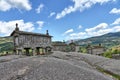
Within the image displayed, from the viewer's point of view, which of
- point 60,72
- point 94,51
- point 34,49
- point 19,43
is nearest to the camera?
point 60,72

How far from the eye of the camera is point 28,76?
45.4ft

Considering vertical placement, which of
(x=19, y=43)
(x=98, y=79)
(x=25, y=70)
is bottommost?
(x=98, y=79)

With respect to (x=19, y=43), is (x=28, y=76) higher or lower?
lower

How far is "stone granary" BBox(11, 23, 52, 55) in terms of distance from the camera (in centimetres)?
3778

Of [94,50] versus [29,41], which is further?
[94,50]

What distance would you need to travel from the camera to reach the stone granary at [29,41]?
37.8 meters

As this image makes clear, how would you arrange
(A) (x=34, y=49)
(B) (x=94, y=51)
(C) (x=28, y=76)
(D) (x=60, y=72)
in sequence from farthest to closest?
(B) (x=94, y=51), (A) (x=34, y=49), (D) (x=60, y=72), (C) (x=28, y=76)

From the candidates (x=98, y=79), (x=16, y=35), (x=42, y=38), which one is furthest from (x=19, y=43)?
(x=98, y=79)

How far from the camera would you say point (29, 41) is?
135 feet

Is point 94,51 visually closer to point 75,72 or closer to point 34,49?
point 34,49

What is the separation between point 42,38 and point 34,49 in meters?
4.73

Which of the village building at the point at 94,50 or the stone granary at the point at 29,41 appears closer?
the stone granary at the point at 29,41

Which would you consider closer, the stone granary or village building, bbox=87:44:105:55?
the stone granary

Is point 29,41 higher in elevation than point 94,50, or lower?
higher
